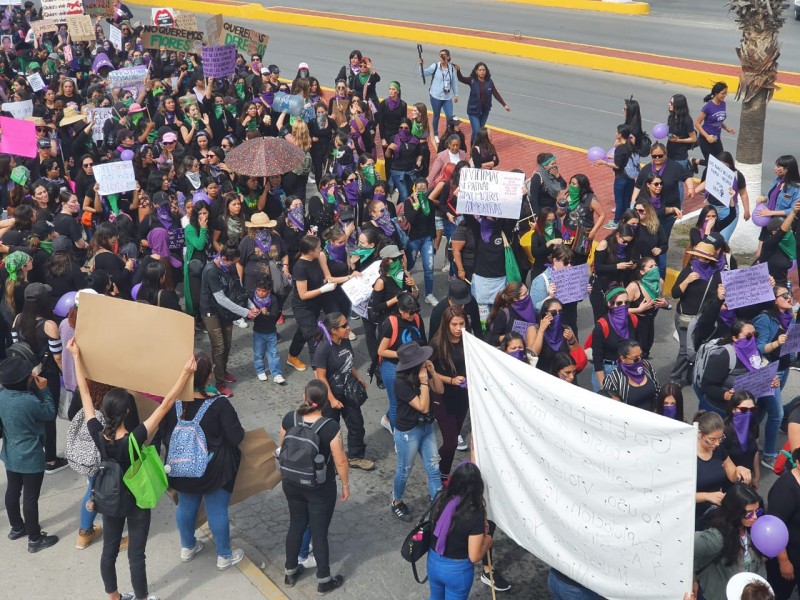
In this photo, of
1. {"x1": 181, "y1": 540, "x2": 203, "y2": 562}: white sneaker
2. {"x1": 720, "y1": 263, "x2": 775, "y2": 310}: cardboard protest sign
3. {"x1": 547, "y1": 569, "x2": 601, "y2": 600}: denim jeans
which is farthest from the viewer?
{"x1": 720, "y1": 263, "x2": 775, "y2": 310}: cardboard protest sign

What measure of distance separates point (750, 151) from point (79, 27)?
1494cm

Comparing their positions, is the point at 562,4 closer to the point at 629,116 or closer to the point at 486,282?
the point at 629,116

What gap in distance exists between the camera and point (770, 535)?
5.82 m

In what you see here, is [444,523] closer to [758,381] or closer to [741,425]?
[741,425]

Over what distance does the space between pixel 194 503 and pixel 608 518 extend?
10.5 feet

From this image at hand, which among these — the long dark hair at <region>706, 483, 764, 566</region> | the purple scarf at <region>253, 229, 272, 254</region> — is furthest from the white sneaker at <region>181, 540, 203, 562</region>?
the long dark hair at <region>706, 483, 764, 566</region>

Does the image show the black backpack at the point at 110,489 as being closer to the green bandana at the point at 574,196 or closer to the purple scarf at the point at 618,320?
the purple scarf at the point at 618,320

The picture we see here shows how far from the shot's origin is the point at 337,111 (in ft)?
53.6

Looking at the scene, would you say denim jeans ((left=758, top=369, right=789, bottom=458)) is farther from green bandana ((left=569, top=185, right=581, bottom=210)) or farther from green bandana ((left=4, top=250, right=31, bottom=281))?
green bandana ((left=4, top=250, right=31, bottom=281))

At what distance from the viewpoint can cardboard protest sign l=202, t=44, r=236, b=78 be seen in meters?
16.3

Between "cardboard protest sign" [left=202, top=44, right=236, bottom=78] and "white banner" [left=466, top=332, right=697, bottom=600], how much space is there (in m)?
11.3

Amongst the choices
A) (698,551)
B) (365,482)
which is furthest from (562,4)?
(698,551)

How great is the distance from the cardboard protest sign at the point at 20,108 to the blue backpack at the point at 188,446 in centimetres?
1108

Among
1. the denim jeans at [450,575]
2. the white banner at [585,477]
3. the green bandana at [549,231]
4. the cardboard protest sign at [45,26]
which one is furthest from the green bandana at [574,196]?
the cardboard protest sign at [45,26]
